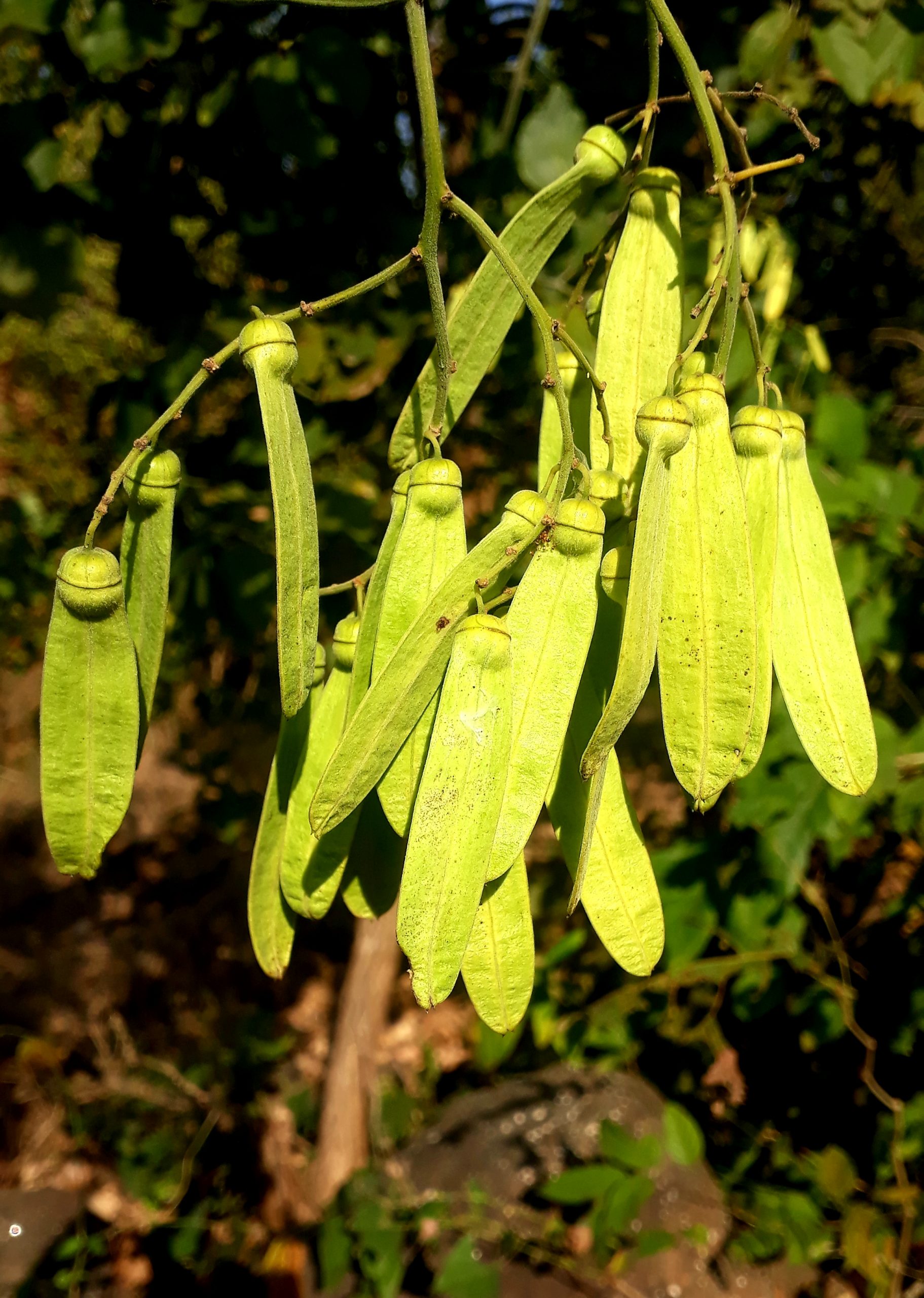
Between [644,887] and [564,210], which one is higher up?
[564,210]

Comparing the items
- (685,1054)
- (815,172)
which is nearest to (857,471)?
(815,172)

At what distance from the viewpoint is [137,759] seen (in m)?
0.76

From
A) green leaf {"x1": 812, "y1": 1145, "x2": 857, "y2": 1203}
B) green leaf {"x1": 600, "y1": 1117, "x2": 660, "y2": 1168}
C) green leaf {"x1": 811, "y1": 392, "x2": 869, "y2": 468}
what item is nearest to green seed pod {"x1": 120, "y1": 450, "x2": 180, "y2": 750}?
green leaf {"x1": 811, "y1": 392, "x2": 869, "y2": 468}

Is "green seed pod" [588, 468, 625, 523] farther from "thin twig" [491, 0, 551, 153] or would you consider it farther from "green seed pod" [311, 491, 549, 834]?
"thin twig" [491, 0, 551, 153]

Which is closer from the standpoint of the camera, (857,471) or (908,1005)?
(857,471)

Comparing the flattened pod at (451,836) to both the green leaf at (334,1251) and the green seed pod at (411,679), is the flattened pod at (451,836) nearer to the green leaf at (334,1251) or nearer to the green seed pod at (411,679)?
the green seed pod at (411,679)

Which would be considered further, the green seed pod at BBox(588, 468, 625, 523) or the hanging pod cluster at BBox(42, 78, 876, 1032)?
the green seed pod at BBox(588, 468, 625, 523)

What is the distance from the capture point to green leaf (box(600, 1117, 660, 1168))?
1.96 meters

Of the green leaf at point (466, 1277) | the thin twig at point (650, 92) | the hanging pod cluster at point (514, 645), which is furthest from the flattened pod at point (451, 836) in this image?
the green leaf at point (466, 1277)

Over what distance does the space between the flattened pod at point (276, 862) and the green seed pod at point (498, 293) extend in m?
0.22

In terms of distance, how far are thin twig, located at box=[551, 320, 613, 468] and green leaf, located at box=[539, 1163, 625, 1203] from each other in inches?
68.7

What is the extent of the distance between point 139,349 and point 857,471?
3234 mm

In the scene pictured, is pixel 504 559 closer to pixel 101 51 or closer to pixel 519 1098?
pixel 101 51

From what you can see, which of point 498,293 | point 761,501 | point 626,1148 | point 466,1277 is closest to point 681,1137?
point 626,1148
